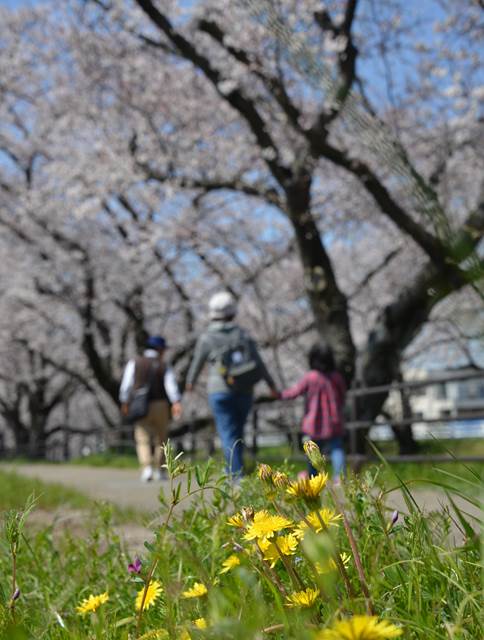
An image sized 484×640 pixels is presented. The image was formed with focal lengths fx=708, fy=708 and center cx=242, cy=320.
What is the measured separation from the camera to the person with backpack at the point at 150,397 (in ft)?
29.8

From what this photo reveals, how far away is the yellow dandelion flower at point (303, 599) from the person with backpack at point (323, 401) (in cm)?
585

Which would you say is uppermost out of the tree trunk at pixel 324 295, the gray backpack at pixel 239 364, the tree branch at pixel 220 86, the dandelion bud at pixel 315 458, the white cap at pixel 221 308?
the tree branch at pixel 220 86

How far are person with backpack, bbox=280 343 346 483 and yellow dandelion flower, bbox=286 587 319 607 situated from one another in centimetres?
585

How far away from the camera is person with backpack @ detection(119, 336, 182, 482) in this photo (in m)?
9.09

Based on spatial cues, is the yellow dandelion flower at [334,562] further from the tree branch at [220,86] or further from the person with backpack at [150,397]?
the tree branch at [220,86]

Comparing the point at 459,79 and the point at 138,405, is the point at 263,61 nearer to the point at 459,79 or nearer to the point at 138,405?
the point at 459,79

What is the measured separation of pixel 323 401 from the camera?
6.99 metres

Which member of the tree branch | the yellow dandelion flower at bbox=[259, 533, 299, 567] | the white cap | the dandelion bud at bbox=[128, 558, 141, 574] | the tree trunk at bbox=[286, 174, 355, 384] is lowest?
the dandelion bud at bbox=[128, 558, 141, 574]

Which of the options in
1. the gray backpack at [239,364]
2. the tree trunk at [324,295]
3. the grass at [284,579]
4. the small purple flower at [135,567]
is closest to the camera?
the grass at [284,579]

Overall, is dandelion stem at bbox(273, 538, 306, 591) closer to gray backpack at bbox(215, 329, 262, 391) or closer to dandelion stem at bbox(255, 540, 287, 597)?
dandelion stem at bbox(255, 540, 287, 597)

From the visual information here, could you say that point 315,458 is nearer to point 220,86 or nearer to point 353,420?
point 353,420

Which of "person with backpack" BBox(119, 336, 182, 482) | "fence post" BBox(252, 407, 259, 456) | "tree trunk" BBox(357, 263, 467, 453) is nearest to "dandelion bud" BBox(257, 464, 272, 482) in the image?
"person with backpack" BBox(119, 336, 182, 482)


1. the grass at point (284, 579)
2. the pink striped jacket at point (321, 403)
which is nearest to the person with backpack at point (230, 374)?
the pink striped jacket at point (321, 403)

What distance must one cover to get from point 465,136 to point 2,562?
41.3ft
